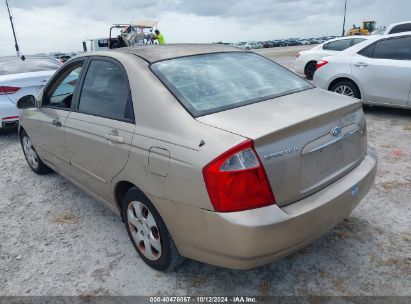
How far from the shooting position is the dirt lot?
8.33 ft

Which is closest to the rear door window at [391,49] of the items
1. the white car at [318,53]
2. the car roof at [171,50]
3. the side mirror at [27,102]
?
the car roof at [171,50]

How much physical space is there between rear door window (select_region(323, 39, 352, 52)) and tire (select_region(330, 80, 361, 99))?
5036mm

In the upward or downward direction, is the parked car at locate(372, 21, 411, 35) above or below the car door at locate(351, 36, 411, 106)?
above

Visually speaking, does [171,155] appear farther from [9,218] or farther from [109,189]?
[9,218]

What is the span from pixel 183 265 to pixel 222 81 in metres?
1.44

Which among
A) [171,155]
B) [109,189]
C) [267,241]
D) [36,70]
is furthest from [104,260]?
[36,70]

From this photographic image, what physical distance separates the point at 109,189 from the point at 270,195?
1461 mm

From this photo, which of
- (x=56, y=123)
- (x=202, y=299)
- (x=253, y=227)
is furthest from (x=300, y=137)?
(x=56, y=123)

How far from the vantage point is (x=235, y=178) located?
2.01 m

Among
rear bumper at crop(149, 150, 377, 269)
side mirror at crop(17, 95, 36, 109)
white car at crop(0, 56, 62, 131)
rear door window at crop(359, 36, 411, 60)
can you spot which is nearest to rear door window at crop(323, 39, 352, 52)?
rear door window at crop(359, 36, 411, 60)

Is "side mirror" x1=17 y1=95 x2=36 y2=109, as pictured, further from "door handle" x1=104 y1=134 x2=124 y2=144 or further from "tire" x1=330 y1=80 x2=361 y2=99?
"tire" x1=330 y1=80 x2=361 y2=99

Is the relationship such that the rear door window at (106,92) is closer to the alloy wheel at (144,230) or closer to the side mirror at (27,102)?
the alloy wheel at (144,230)

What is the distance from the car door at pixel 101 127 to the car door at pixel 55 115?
0.65 ft

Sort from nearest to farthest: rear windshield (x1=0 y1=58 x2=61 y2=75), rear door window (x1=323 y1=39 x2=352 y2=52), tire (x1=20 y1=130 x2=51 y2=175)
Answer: tire (x1=20 y1=130 x2=51 y2=175), rear windshield (x1=0 y1=58 x2=61 y2=75), rear door window (x1=323 y1=39 x2=352 y2=52)
